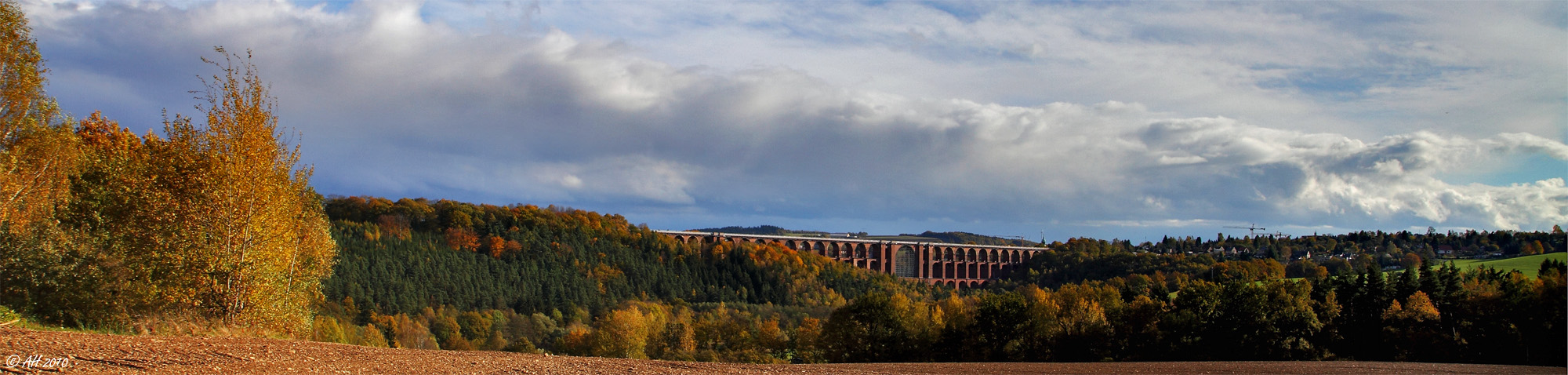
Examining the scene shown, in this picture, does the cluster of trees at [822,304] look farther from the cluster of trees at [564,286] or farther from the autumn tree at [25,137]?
the autumn tree at [25,137]

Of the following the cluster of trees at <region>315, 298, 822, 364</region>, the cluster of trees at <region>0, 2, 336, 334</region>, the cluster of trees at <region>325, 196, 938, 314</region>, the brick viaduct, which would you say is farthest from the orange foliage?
the cluster of trees at <region>0, 2, 336, 334</region>

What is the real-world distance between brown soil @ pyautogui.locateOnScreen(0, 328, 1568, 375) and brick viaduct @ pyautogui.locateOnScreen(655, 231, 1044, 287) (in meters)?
148

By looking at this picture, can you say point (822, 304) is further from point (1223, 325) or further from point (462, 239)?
point (1223, 325)

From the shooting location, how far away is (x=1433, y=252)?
136625 millimetres

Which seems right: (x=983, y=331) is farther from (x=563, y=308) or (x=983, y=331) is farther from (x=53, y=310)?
(x=563, y=308)

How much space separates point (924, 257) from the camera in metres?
185

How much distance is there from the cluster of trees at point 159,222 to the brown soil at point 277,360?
291 centimetres

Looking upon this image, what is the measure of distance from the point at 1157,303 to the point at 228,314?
41922mm

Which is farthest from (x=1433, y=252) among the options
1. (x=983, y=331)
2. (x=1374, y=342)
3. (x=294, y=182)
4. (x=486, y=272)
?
(x=294, y=182)

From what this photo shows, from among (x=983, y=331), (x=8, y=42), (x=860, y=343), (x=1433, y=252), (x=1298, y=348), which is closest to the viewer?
(x=8, y=42)

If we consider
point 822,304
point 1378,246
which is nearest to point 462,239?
point 822,304

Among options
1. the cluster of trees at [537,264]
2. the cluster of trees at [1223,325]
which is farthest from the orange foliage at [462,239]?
the cluster of trees at [1223,325]

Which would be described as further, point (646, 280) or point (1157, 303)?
point (646, 280)

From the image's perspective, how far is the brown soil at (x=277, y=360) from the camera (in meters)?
11.5
